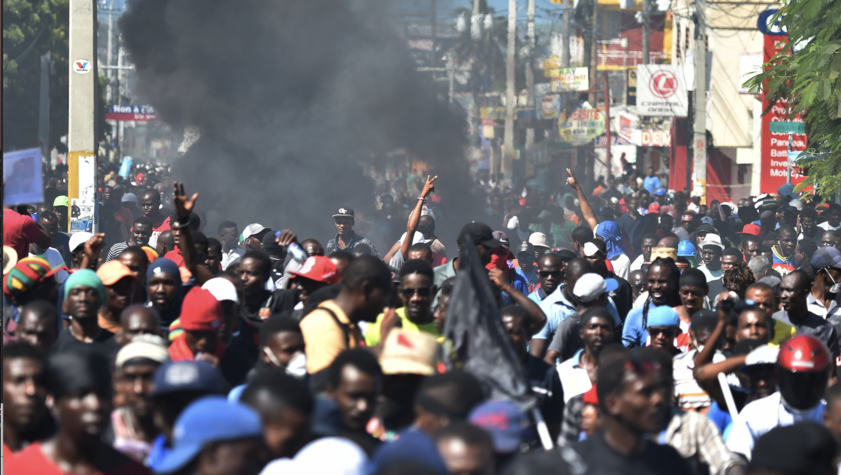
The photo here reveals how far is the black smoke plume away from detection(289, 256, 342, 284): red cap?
15687mm

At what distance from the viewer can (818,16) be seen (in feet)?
28.3

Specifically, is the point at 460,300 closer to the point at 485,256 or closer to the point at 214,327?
the point at 214,327

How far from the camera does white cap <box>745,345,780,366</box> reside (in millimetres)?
4184

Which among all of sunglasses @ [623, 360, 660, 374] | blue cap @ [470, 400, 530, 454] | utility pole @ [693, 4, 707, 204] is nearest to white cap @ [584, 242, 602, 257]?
sunglasses @ [623, 360, 660, 374]

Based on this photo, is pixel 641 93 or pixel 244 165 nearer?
pixel 244 165

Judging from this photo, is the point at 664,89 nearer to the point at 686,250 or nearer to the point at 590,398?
the point at 686,250

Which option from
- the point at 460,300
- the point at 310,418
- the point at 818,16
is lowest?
the point at 310,418

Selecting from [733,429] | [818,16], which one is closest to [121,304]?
[733,429]

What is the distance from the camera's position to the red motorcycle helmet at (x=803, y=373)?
3.74 metres

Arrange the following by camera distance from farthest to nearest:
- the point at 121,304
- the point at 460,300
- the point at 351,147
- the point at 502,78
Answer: the point at 502,78 < the point at 351,147 < the point at 121,304 < the point at 460,300

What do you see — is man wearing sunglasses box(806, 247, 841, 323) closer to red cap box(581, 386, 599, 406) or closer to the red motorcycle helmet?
the red motorcycle helmet

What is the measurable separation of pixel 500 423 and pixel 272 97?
2124 cm

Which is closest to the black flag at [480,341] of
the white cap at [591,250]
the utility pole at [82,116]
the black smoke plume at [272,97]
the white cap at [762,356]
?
the white cap at [762,356]

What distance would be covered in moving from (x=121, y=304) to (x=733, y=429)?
114 inches
